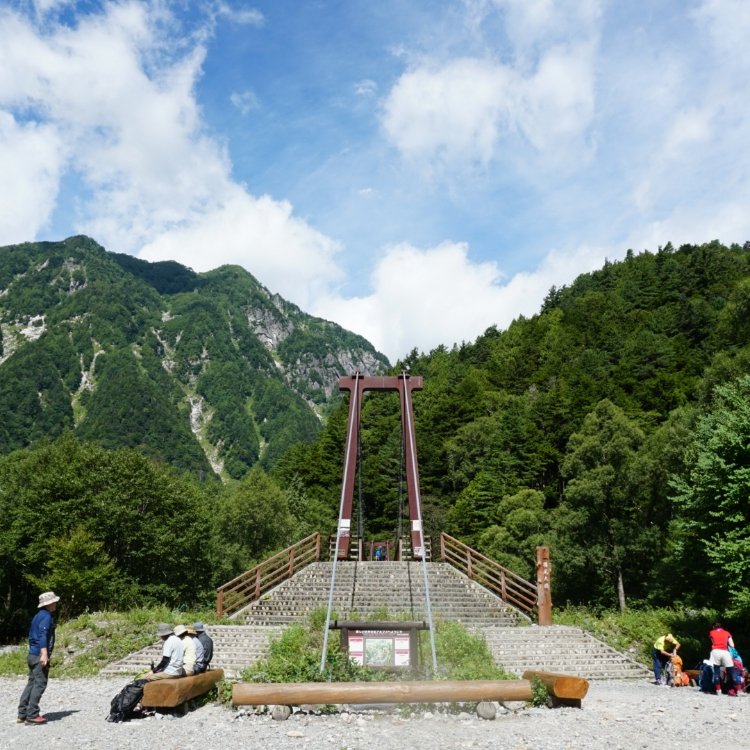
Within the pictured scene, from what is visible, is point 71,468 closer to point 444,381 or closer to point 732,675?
point 732,675

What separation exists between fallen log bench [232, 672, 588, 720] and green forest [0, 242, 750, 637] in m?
6.75

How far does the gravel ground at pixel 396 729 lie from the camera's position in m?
6.72

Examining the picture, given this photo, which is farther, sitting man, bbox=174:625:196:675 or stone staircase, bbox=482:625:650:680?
stone staircase, bbox=482:625:650:680

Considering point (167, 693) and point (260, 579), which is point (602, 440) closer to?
point (260, 579)

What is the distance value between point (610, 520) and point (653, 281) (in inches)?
2579

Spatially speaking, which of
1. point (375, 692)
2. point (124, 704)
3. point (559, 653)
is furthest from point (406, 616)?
point (124, 704)

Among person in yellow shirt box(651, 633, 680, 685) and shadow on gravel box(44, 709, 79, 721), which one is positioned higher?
person in yellow shirt box(651, 633, 680, 685)

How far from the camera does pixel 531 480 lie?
51.3 metres

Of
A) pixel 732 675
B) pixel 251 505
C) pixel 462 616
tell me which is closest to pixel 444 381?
pixel 251 505

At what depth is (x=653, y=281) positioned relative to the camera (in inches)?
3462

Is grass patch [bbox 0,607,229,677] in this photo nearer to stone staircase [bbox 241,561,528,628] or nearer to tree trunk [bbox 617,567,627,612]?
stone staircase [bbox 241,561,528,628]

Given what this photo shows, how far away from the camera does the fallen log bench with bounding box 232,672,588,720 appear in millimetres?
7703

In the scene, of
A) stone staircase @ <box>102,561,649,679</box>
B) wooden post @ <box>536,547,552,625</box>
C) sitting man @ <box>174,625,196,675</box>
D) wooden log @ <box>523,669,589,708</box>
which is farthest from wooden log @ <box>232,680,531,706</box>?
wooden post @ <box>536,547,552,625</box>

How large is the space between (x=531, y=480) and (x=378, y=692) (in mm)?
45564
